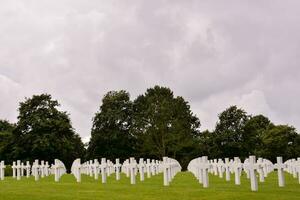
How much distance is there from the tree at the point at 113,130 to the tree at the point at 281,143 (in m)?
22.3

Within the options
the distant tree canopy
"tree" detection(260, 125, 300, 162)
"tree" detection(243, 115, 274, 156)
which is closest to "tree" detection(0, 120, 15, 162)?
the distant tree canopy

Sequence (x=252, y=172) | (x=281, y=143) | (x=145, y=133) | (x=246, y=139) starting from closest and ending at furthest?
1. (x=252, y=172)
2. (x=281, y=143)
3. (x=145, y=133)
4. (x=246, y=139)

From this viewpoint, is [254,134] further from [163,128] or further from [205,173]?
[205,173]

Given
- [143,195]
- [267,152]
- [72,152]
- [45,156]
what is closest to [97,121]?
[72,152]

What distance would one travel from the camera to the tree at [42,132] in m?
70.7

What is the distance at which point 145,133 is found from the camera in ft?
268

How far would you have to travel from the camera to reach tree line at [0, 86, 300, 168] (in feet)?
239

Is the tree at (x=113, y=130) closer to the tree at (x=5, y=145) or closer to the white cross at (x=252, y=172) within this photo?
the tree at (x=5, y=145)

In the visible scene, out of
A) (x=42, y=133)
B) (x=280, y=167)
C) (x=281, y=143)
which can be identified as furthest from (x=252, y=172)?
(x=281, y=143)

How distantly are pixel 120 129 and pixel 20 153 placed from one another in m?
18.7

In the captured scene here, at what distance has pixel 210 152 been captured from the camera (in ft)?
274

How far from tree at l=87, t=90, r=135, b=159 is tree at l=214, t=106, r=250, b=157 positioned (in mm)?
15571

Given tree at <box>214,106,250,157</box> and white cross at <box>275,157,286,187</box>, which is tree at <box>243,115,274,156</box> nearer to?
tree at <box>214,106,250,157</box>

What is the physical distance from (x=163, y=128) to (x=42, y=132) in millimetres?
21193
